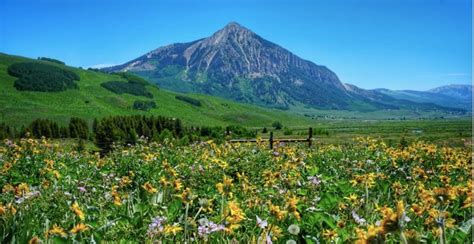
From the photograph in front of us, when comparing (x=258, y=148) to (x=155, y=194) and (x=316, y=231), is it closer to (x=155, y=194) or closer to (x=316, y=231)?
(x=155, y=194)

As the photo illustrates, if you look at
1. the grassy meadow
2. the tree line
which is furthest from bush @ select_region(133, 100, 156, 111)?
the grassy meadow

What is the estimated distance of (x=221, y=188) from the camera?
136 inches

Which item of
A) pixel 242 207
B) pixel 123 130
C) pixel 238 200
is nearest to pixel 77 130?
pixel 123 130

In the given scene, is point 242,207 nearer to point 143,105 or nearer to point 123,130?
point 123,130

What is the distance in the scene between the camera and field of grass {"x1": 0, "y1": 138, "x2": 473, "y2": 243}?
2727 mm

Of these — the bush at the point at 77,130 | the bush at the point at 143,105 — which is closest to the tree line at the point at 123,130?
the bush at the point at 77,130

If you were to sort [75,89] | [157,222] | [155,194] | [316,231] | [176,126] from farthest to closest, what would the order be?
1. [75,89]
2. [176,126]
3. [155,194]
4. [316,231]
5. [157,222]

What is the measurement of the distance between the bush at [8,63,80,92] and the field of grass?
585 feet

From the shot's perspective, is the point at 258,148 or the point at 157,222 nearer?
the point at 157,222

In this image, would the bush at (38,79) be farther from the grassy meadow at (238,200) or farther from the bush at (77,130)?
the grassy meadow at (238,200)

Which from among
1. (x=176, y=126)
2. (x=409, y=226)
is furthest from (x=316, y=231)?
(x=176, y=126)

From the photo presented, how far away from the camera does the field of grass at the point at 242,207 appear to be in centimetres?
273

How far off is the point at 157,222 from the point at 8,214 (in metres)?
1.12

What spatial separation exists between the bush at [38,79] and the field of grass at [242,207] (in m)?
178
